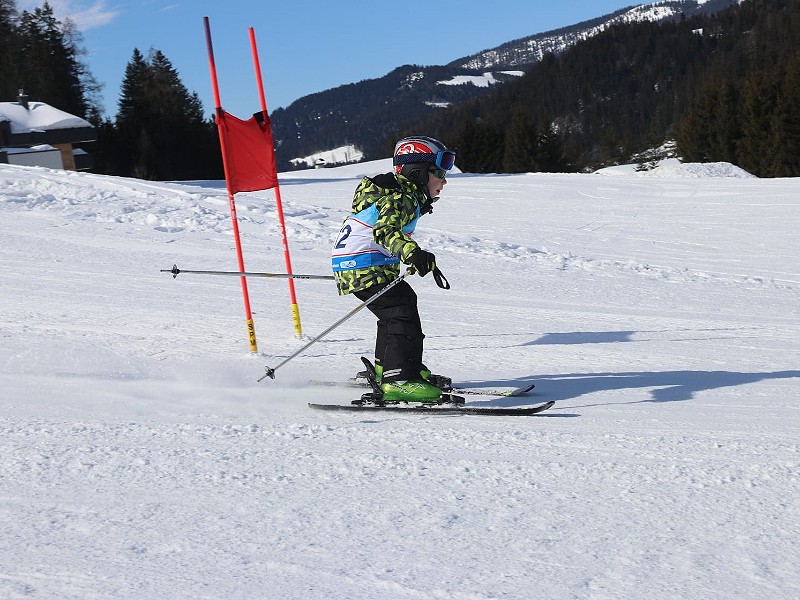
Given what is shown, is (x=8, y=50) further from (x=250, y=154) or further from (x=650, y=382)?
(x=650, y=382)

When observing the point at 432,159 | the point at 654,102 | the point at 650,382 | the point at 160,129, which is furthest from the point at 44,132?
the point at 654,102

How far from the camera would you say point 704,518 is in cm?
291

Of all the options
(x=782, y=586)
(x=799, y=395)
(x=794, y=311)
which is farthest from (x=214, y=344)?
(x=794, y=311)

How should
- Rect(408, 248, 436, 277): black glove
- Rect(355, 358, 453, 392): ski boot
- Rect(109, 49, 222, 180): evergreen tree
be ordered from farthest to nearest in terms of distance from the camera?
1. Rect(109, 49, 222, 180): evergreen tree
2. Rect(355, 358, 453, 392): ski boot
3. Rect(408, 248, 436, 277): black glove

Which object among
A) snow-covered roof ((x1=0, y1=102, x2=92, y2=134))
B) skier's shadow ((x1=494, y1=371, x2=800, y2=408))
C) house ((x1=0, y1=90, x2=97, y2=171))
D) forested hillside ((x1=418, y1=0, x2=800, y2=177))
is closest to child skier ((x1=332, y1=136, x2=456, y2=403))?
skier's shadow ((x1=494, y1=371, x2=800, y2=408))

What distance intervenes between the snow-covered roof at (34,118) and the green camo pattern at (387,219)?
3651 cm

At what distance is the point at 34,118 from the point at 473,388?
37.9 metres

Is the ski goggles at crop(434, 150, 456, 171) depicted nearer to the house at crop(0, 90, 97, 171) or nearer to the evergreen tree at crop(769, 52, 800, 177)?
the house at crop(0, 90, 97, 171)

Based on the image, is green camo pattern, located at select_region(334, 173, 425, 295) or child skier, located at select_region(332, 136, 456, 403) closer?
green camo pattern, located at select_region(334, 173, 425, 295)

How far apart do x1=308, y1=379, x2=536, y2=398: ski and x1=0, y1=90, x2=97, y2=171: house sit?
32421mm

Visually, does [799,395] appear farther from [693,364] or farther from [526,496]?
[526,496]

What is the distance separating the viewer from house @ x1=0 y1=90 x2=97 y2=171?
35156mm

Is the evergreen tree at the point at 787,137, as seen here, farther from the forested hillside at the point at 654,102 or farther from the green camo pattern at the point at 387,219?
the green camo pattern at the point at 387,219

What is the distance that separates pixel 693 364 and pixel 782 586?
3.59m
